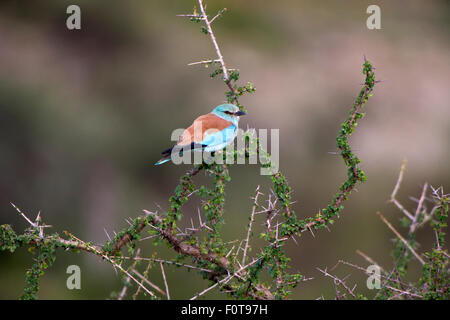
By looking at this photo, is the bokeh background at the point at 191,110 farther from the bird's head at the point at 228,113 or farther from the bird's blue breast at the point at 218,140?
the bird's blue breast at the point at 218,140

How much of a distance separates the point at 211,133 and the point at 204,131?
7 centimetres

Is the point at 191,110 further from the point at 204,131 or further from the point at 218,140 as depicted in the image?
the point at 218,140

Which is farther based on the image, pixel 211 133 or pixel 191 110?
pixel 191 110

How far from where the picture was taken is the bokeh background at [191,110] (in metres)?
8.13

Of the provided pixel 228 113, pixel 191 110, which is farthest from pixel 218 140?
pixel 191 110

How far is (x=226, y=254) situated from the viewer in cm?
380

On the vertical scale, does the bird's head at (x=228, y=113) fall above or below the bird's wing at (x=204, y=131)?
above

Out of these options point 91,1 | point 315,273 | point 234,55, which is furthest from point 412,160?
point 91,1

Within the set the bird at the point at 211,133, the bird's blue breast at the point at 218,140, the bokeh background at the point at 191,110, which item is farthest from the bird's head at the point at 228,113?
the bokeh background at the point at 191,110

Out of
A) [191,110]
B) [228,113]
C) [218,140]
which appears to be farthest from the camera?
[191,110]

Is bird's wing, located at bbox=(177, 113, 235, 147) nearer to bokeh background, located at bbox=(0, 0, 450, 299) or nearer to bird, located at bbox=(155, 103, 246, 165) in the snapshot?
bird, located at bbox=(155, 103, 246, 165)

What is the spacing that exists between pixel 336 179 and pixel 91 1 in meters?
4.60

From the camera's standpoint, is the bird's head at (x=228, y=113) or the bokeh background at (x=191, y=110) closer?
the bird's head at (x=228, y=113)

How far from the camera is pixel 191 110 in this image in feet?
27.2
